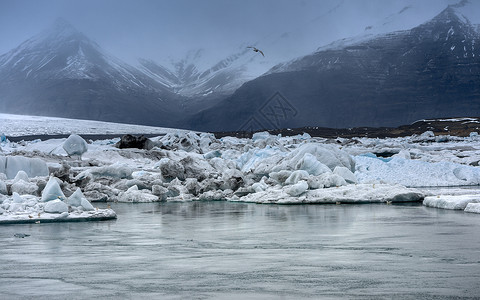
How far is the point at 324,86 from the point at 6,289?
534 ft

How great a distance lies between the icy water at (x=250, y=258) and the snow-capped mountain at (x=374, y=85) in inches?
4953

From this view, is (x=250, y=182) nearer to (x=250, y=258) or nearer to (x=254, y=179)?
(x=254, y=179)

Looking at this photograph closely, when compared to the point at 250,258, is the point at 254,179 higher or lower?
higher

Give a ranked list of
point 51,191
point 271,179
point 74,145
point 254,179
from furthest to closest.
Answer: point 74,145, point 254,179, point 271,179, point 51,191

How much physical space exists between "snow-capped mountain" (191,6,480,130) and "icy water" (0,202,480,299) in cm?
12580

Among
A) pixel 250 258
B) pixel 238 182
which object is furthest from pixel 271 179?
pixel 250 258

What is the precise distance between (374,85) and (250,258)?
165 meters

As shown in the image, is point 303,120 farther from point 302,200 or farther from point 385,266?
point 385,266

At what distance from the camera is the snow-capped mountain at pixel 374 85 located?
153 meters

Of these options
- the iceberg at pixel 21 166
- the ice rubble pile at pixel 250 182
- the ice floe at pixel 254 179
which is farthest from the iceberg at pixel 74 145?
the iceberg at pixel 21 166

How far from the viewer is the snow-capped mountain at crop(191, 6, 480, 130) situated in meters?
153

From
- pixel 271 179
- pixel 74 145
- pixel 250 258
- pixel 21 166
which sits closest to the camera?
pixel 250 258

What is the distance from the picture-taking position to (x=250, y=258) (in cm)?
721

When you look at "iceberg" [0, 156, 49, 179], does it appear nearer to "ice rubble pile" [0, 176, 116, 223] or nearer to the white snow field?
the white snow field
